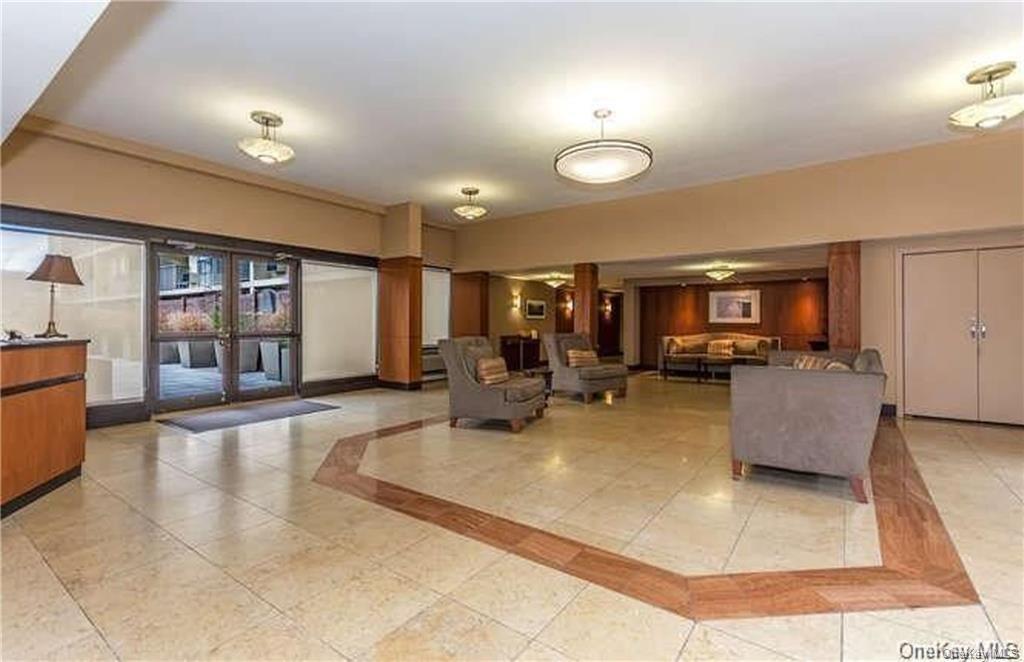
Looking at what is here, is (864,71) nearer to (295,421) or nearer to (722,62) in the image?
(722,62)

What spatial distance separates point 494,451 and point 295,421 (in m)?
2.75

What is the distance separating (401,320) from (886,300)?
695cm

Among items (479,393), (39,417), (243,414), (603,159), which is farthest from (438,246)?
(39,417)

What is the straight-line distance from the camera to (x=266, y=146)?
462cm

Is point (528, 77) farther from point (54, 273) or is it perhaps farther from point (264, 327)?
point (264, 327)

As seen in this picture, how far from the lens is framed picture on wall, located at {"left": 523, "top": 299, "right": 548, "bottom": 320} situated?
1260 cm

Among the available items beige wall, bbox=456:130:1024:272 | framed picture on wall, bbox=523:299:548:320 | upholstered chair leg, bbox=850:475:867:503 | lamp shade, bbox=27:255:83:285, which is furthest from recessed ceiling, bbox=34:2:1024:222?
framed picture on wall, bbox=523:299:548:320

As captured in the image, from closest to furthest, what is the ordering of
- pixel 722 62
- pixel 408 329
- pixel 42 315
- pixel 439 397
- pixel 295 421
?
1. pixel 722 62
2. pixel 42 315
3. pixel 295 421
4. pixel 439 397
5. pixel 408 329

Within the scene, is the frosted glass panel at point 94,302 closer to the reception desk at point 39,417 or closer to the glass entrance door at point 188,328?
the glass entrance door at point 188,328

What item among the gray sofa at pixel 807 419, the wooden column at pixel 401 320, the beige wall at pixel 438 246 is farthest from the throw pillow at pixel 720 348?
the gray sofa at pixel 807 419

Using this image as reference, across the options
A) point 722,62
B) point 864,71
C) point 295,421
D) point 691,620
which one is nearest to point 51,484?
point 295,421

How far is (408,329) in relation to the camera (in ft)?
27.2

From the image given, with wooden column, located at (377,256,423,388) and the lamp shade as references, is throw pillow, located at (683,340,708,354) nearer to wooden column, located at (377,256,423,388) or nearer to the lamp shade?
wooden column, located at (377,256,423,388)

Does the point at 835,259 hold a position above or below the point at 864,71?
below
